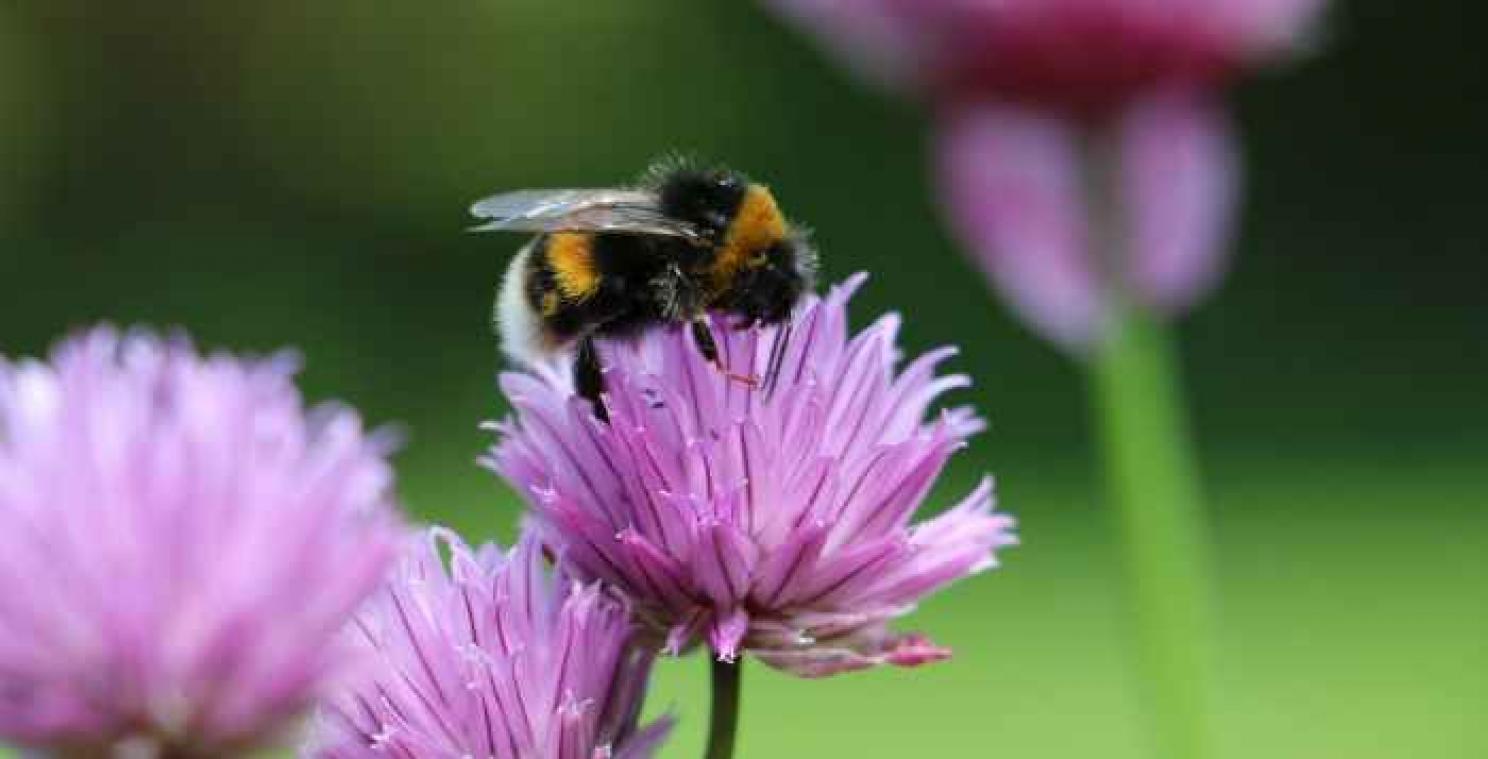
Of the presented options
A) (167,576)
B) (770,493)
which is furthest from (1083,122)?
(167,576)

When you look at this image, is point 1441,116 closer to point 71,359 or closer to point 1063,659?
point 1063,659

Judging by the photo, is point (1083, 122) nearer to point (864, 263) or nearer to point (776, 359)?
point (776, 359)

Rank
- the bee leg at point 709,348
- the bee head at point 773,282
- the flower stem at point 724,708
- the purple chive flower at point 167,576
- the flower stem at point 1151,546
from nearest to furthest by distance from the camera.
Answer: the purple chive flower at point 167,576
the flower stem at point 724,708
the bee leg at point 709,348
the bee head at point 773,282
the flower stem at point 1151,546

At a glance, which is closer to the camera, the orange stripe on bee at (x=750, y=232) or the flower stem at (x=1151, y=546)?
the orange stripe on bee at (x=750, y=232)

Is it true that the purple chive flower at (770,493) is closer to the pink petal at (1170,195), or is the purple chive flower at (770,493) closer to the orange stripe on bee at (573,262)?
the orange stripe on bee at (573,262)

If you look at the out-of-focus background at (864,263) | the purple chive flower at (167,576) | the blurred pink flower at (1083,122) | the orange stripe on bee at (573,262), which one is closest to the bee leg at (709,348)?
the orange stripe on bee at (573,262)

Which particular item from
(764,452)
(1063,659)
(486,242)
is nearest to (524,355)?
(764,452)
